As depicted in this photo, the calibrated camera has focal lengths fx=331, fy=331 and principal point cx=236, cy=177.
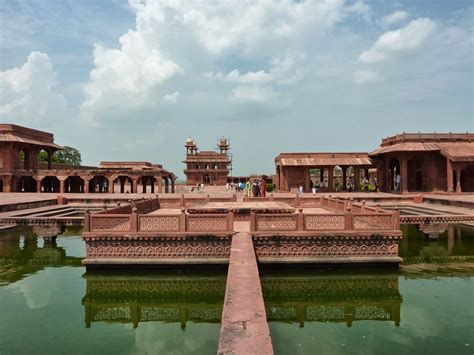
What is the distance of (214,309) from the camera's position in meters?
7.91

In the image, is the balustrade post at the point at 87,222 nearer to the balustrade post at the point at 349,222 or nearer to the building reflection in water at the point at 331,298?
the building reflection in water at the point at 331,298

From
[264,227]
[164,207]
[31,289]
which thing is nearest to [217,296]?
[264,227]

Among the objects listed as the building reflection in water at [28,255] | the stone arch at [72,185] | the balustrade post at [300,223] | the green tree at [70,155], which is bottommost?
the building reflection in water at [28,255]

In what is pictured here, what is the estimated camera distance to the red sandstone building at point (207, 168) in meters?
62.2

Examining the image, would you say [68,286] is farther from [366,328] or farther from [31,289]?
[366,328]

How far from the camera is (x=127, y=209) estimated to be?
13.1 meters

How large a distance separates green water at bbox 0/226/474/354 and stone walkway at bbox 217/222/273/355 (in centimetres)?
128

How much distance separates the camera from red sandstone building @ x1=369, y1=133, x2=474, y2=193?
28234 mm

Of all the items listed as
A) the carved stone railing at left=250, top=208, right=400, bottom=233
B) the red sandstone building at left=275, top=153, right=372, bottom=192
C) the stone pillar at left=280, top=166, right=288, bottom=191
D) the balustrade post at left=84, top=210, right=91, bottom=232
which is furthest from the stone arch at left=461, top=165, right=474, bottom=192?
the balustrade post at left=84, top=210, right=91, bottom=232

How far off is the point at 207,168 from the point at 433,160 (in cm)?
4050

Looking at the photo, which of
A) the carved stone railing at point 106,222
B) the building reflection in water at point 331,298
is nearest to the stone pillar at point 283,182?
the building reflection in water at point 331,298

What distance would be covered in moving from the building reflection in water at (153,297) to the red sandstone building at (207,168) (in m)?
52.2

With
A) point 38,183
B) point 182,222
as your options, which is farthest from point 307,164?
point 38,183

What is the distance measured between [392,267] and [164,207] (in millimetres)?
12580
